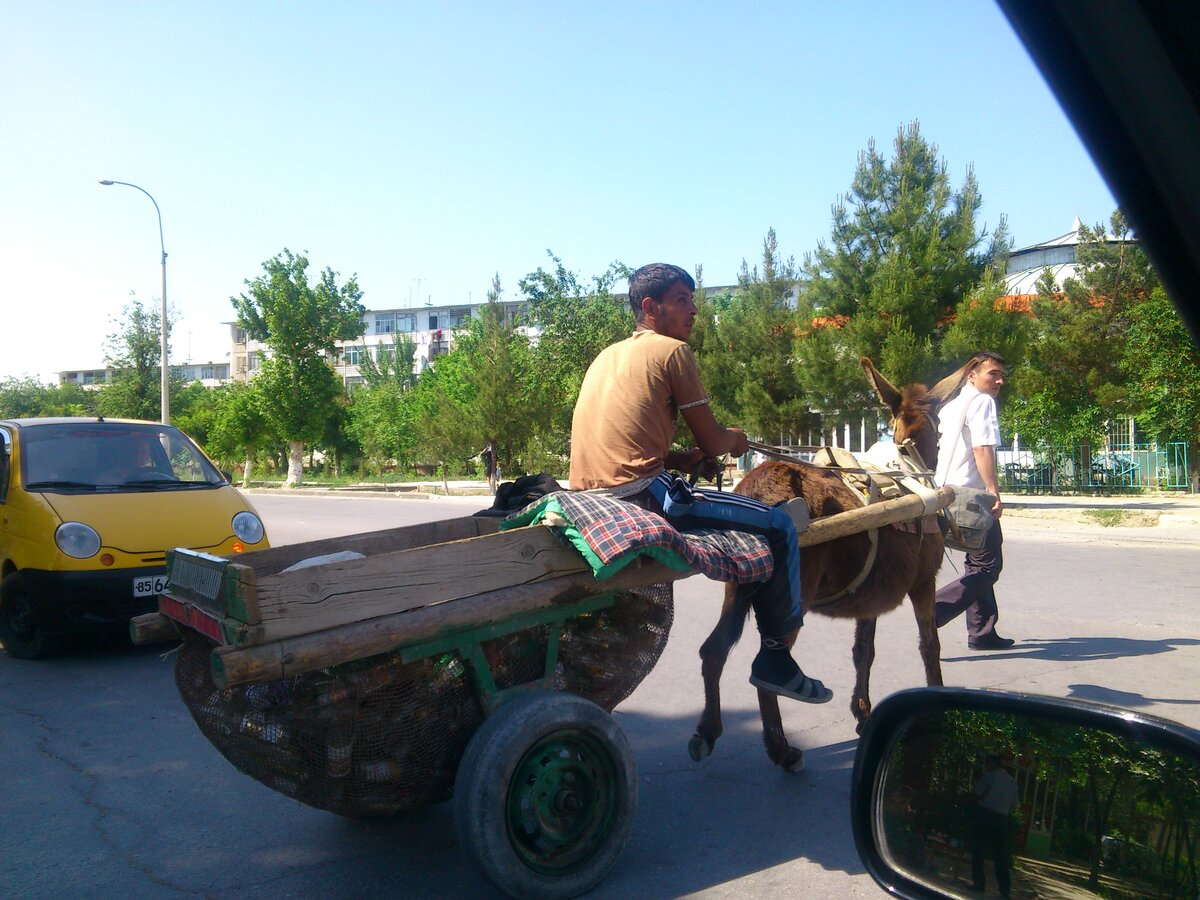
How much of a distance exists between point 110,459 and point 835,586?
6070 millimetres

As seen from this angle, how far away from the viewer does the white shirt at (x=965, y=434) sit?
22.3 feet

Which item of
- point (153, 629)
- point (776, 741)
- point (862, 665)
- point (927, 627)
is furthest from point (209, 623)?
point (927, 627)

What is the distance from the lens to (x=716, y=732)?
14.9 ft

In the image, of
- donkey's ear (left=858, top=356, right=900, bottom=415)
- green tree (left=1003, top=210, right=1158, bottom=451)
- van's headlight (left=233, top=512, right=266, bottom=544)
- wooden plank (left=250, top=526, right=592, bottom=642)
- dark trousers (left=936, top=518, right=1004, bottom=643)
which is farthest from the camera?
green tree (left=1003, top=210, right=1158, bottom=451)

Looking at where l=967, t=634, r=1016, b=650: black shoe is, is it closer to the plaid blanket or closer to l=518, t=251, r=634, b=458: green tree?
the plaid blanket

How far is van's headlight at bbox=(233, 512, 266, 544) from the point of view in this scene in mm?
7328

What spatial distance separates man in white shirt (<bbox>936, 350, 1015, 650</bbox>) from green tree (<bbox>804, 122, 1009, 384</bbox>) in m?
12.8

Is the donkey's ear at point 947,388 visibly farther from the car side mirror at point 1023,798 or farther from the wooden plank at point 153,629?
the wooden plank at point 153,629

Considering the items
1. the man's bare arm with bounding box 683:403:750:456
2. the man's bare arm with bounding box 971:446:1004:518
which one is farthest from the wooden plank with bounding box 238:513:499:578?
Result: the man's bare arm with bounding box 971:446:1004:518

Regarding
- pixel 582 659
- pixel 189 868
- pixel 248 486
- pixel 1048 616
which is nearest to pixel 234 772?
pixel 189 868

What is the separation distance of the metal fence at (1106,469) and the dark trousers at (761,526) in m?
21.2

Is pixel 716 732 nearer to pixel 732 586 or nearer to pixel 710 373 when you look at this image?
pixel 732 586

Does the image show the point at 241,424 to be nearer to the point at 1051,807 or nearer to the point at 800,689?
the point at 800,689

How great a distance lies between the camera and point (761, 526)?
3.94 meters
